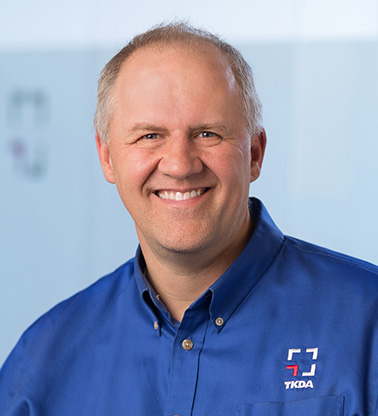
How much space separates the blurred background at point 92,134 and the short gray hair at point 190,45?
8.31 feet

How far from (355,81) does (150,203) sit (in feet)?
10.0

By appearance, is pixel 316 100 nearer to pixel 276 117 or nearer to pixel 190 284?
pixel 276 117

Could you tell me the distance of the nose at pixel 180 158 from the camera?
5.10 ft

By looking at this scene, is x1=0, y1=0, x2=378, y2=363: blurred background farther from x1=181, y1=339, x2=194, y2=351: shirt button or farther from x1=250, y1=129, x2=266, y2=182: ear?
x1=181, y1=339, x2=194, y2=351: shirt button

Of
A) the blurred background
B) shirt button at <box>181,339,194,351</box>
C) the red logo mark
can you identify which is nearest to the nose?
shirt button at <box>181,339,194,351</box>

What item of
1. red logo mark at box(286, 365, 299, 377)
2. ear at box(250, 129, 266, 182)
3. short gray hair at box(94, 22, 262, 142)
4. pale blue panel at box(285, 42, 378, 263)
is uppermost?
pale blue panel at box(285, 42, 378, 263)

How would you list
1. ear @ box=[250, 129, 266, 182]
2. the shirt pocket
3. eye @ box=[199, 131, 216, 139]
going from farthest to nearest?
1. ear @ box=[250, 129, 266, 182]
2. eye @ box=[199, 131, 216, 139]
3. the shirt pocket

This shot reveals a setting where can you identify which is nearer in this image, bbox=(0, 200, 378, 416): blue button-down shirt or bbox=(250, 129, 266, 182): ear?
bbox=(0, 200, 378, 416): blue button-down shirt

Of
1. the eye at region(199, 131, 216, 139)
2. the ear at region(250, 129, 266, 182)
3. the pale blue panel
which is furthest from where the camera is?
the pale blue panel

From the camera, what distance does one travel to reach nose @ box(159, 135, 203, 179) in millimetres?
1556

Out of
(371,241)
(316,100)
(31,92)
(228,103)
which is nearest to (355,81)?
(316,100)

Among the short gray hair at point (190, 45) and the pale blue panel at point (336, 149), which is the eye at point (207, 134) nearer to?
the short gray hair at point (190, 45)

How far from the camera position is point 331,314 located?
5.28ft

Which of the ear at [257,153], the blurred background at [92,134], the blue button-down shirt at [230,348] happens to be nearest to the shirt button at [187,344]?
the blue button-down shirt at [230,348]
